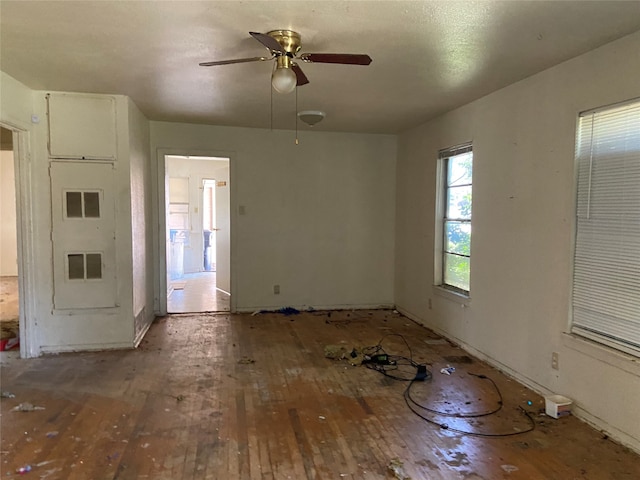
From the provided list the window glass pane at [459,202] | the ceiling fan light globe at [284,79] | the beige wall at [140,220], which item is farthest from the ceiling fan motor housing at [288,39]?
the window glass pane at [459,202]

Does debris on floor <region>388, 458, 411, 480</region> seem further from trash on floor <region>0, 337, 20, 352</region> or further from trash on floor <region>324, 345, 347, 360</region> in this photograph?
trash on floor <region>0, 337, 20, 352</region>

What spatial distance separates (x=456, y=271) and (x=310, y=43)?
9.78 ft

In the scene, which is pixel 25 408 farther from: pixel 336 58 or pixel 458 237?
pixel 458 237

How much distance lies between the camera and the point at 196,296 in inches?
270

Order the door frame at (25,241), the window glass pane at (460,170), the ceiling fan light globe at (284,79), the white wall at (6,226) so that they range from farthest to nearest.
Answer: the white wall at (6,226)
the window glass pane at (460,170)
the door frame at (25,241)
the ceiling fan light globe at (284,79)

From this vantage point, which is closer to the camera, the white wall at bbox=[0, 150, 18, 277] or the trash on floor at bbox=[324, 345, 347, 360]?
the trash on floor at bbox=[324, 345, 347, 360]

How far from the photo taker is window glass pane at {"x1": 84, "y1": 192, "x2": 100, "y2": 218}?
4105 millimetres

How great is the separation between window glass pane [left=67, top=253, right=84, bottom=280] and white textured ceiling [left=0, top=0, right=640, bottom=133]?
1556mm

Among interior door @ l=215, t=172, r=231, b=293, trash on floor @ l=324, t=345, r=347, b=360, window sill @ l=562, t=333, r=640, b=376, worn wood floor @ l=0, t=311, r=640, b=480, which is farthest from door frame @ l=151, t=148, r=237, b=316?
window sill @ l=562, t=333, r=640, b=376

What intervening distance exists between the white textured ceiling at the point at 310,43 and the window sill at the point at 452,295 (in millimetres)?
1957

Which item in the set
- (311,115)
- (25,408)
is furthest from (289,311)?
(25,408)

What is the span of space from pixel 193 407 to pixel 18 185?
104 inches

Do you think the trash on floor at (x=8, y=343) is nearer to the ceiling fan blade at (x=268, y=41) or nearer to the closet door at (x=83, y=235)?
the closet door at (x=83, y=235)

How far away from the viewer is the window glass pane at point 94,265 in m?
4.14
